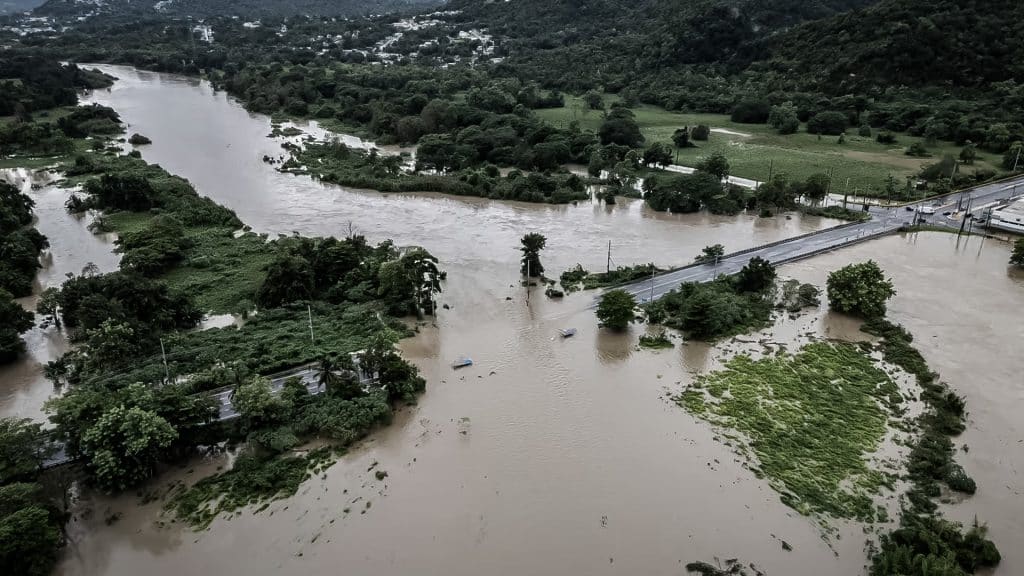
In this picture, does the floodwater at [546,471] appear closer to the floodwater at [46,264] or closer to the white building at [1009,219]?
the white building at [1009,219]

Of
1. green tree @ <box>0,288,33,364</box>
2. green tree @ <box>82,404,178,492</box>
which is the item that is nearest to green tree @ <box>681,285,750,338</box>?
green tree @ <box>82,404,178,492</box>

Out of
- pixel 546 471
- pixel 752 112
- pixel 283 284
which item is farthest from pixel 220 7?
pixel 546 471

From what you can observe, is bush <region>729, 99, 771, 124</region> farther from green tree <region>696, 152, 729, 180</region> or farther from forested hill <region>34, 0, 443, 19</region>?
forested hill <region>34, 0, 443, 19</region>

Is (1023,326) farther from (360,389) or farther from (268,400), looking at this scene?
(268,400)

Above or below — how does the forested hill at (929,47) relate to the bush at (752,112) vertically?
above

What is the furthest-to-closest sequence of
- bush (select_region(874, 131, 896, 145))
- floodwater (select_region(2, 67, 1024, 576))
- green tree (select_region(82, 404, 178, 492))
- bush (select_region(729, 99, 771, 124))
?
bush (select_region(729, 99, 771, 124))
bush (select_region(874, 131, 896, 145))
green tree (select_region(82, 404, 178, 492))
floodwater (select_region(2, 67, 1024, 576))

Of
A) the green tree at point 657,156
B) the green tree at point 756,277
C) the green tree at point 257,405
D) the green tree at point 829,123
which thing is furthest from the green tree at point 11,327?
the green tree at point 829,123
